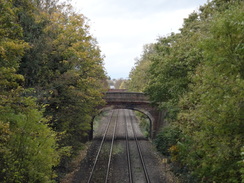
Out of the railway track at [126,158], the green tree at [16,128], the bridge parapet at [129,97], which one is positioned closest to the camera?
the green tree at [16,128]

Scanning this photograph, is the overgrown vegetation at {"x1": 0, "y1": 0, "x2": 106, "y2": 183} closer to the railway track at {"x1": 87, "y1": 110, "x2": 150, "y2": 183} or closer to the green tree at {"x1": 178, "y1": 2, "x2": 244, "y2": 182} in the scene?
the railway track at {"x1": 87, "y1": 110, "x2": 150, "y2": 183}

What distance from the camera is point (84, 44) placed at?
1747cm

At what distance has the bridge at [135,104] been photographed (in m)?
29.6

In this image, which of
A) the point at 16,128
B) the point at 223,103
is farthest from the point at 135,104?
the point at 16,128

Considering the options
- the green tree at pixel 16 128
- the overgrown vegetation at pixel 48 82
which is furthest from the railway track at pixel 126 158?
the green tree at pixel 16 128

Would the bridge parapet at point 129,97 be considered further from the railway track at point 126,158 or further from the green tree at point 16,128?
the green tree at point 16,128

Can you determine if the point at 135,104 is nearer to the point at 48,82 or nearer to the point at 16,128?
the point at 48,82

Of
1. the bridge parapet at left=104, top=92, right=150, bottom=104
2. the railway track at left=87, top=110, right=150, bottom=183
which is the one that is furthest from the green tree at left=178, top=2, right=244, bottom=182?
the bridge parapet at left=104, top=92, right=150, bottom=104

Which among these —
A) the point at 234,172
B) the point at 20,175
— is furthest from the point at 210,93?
the point at 20,175

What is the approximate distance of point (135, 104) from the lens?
3019 centimetres

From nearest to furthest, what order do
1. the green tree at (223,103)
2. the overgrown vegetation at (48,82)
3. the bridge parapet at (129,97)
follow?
the green tree at (223,103) → the overgrown vegetation at (48,82) → the bridge parapet at (129,97)

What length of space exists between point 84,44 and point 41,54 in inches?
129

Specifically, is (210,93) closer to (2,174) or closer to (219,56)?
(219,56)

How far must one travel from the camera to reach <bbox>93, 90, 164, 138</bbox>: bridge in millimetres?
29609
